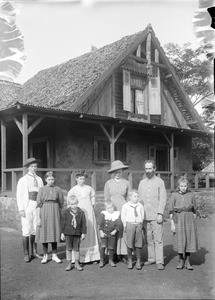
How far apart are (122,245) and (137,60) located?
10.7 metres

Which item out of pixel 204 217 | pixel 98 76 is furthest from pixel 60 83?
pixel 204 217

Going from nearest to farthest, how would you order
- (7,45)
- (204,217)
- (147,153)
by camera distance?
(7,45) → (204,217) → (147,153)

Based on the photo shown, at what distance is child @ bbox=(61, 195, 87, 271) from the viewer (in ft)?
20.4

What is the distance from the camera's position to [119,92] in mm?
15406

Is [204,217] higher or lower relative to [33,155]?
lower

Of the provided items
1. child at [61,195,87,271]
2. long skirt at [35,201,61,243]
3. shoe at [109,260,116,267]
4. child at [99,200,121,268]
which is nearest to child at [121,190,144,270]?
child at [99,200,121,268]

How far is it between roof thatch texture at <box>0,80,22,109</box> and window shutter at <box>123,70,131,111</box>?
5.14m

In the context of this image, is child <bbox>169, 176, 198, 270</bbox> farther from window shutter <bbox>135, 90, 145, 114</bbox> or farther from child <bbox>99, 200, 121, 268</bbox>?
window shutter <bbox>135, 90, 145, 114</bbox>

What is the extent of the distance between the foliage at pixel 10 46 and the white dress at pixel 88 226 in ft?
7.57

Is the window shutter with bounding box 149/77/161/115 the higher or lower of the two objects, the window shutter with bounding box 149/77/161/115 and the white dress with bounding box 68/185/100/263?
the higher

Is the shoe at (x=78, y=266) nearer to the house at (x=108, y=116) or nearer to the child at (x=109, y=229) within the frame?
the child at (x=109, y=229)

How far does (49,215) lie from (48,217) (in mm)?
38

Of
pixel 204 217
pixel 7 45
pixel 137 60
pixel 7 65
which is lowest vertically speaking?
pixel 204 217

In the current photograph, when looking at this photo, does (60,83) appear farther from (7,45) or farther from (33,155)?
(7,45)
